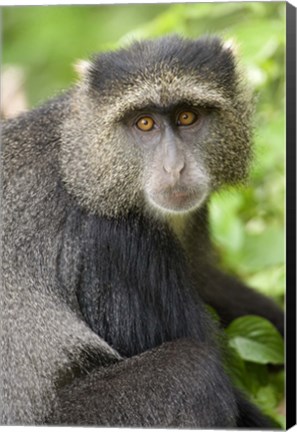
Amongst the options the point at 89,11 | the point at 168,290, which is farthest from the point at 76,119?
the point at 89,11

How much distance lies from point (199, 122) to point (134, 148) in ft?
1.29

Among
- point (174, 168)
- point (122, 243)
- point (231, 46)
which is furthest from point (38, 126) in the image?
point (231, 46)

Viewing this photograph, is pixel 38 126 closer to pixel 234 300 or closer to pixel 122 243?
pixel 122 243

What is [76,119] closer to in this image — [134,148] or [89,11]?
[134,148]

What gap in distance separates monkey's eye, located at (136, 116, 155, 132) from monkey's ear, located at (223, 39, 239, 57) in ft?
2.22

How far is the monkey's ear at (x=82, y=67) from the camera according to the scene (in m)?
5.38

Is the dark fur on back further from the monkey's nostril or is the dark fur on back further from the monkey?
the monkey's nostril

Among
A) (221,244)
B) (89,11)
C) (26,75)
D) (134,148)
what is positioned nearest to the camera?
(134,148)

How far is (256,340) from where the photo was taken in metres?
6.14

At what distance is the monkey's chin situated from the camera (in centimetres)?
513

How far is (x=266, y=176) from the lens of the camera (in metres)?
7.43

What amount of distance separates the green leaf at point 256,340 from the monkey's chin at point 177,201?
1214 millimetres

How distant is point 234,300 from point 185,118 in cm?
187

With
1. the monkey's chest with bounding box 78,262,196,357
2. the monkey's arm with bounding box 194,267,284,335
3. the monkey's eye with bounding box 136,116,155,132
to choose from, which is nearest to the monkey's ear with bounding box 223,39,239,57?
the monkey's eye with bounding box 136,116,155,132
